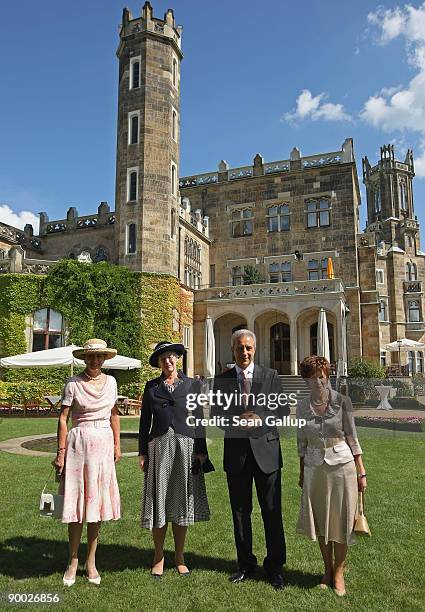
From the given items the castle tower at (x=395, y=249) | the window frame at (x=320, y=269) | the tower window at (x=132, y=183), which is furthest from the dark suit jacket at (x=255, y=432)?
the castle tower at (x=395, y=249)

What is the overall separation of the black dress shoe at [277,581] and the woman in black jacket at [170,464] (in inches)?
29.7

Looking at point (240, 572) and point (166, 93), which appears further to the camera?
point (166, 93)

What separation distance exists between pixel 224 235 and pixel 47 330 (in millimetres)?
13366

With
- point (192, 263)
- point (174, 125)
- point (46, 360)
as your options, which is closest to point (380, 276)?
point (192, 263)

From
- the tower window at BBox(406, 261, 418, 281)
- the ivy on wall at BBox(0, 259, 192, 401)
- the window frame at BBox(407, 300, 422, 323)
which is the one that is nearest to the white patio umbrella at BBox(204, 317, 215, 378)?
the ivy on wall at BBox(0, 259, 192, 401)

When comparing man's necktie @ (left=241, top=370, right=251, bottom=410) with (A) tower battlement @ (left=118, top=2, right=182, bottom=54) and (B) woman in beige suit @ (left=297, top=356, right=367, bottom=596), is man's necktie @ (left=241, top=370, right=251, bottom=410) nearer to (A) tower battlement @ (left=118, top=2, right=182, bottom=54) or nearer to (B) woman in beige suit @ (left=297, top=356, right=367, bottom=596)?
(B) woman in beige suit @ (left=297, top=356, right=367, bottom=596)

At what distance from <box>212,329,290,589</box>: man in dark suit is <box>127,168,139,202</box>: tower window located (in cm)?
2116

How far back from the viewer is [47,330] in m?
22.2

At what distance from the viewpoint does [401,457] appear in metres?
10.1

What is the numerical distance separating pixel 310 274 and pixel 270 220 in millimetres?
4315

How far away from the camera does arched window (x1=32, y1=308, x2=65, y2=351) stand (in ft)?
72.9

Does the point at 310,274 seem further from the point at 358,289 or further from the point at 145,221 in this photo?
the point at 145,221

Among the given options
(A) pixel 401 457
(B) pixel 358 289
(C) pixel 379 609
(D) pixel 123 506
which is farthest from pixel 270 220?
(C) pixel 379 609

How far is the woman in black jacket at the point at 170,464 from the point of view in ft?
14.4
